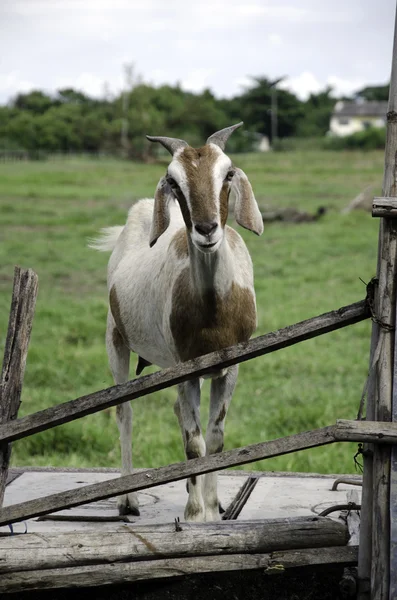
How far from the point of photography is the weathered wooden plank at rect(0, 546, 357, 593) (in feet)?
12.9

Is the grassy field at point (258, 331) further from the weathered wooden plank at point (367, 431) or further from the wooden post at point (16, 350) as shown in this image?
the weathered wooden plank at point (367, 431)

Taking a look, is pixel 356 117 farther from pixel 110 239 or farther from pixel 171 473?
pixel 171 473

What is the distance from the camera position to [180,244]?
16.3ft

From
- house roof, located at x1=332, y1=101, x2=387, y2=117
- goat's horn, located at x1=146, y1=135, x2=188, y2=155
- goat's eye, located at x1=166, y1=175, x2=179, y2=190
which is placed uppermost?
house roof, located at x1=332, y1=101, x2=387, y2=117

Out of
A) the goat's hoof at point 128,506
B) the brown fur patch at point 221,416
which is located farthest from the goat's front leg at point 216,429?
the goat's hoof at point 128,506

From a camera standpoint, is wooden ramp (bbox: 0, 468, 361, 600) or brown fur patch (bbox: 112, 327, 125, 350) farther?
brown fur patch (bbox: 112, 327, 125, 350)

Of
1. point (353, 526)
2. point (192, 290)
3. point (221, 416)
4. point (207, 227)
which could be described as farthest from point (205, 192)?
point (353, 526)

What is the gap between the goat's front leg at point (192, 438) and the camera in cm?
481

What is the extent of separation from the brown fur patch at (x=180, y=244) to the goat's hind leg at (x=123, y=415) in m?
0.96

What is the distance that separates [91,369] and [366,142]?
39.5m

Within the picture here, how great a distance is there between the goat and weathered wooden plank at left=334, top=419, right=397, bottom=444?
1.00 metres

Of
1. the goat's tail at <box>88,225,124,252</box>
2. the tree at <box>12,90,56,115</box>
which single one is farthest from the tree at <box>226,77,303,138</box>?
the goat's tail at <box>88,225,124,252</box>

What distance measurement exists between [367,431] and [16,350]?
1670mm

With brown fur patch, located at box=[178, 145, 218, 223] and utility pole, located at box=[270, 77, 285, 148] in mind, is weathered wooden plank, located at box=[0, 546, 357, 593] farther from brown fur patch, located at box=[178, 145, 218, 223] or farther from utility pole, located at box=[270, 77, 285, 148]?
utility pole, located at box=[270, 77, 285, 148]
